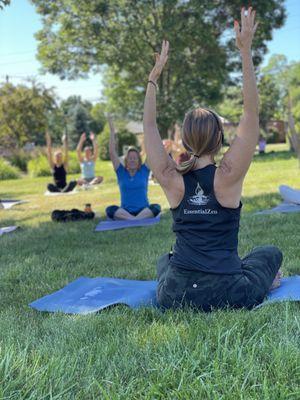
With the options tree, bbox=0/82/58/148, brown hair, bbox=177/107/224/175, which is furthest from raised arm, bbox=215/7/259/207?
tree, bbox=0/82/58/148

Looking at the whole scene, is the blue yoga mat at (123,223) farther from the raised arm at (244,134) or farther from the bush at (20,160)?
the bush at (20,160)

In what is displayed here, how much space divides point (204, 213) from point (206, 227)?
9 cm

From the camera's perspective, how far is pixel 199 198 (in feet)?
9.50

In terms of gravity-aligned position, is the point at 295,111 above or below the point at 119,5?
below

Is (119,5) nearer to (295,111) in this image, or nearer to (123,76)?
(123,76)

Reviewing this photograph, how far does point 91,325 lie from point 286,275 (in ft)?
5.75

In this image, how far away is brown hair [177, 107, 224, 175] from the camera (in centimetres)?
284

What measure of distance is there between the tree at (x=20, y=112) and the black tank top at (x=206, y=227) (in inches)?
1070

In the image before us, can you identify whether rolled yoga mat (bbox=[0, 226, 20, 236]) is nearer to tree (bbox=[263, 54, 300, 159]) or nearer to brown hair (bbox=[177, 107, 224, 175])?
brown hair (bbox=[177, 107, 224, 175])

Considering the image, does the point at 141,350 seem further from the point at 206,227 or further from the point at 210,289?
the point at 206,227

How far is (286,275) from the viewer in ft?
12.5

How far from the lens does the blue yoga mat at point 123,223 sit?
6859mm

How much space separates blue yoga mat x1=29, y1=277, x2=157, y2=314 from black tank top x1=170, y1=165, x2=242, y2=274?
21.2 inches

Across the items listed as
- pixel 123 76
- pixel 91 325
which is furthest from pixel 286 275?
pixel 123 76
